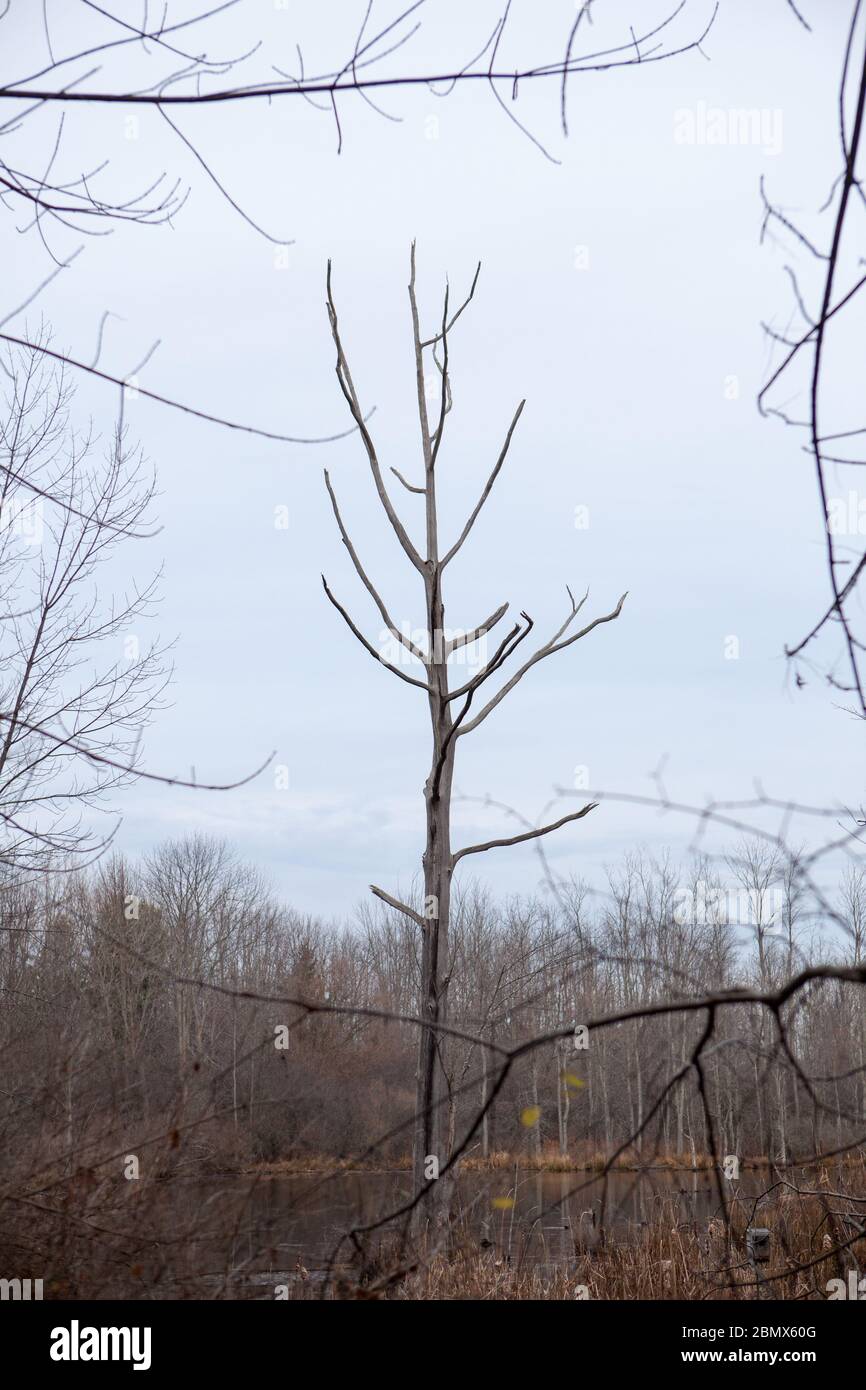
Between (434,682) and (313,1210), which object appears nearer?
(313,1210)

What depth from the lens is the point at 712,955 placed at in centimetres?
216

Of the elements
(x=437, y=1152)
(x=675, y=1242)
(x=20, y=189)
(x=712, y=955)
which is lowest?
(x=675, y=1242)

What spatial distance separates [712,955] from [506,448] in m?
5.30

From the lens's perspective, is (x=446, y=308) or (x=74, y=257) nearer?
(x=74, y=257)

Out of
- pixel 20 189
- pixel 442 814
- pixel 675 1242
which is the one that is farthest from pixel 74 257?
pixel 675 1242

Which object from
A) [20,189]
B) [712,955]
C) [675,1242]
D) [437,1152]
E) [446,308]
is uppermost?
[446,308]
